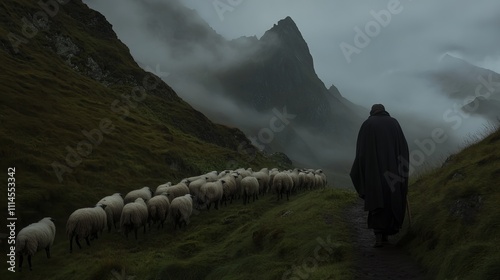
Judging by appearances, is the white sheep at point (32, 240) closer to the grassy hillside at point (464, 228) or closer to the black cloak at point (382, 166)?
the black cloak at point (382, 166)

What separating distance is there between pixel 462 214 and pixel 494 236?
4.74ft

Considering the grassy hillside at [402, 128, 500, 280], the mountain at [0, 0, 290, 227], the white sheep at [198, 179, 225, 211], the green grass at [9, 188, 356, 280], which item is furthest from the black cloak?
the mountain at [0, 0, 290, 227]

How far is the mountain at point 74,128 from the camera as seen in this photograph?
27.9 metres

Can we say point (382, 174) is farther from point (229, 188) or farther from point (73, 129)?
point (73, 129)

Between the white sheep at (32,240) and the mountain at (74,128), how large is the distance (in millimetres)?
6136

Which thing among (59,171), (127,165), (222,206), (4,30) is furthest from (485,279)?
(4,30)

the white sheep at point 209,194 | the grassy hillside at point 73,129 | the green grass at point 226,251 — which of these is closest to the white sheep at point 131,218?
the green grass at point 226,251

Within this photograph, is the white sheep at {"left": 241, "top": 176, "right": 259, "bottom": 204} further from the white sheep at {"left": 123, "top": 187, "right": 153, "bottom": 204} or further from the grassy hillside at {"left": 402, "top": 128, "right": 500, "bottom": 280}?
the grassy hillside at {"left": 402, "top": 128, "right": 500, "bottom": 280}

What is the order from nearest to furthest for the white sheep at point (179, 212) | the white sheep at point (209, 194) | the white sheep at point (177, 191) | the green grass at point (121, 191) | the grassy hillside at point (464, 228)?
the grassy hillside at point (464, 228), the green grass at point (121, 191), the white sheep at point (179, 212), the white sheep at point (209, 194), the white sheep at point (177, 191)

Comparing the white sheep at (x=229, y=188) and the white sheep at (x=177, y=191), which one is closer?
the white sheep at (x=177, y=191)

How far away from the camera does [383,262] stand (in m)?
8.95

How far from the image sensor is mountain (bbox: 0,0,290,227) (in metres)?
27.9

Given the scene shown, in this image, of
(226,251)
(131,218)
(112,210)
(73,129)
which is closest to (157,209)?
(131,218)

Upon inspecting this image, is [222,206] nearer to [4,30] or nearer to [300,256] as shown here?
[300,256]
